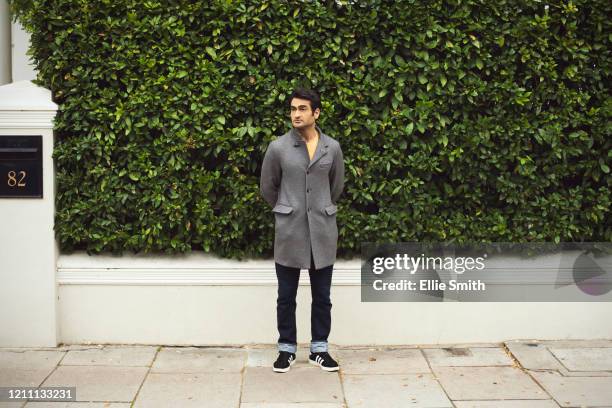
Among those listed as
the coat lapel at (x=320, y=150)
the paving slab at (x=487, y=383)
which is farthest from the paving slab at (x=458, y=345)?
the coat lapel at (x=320, y=150)

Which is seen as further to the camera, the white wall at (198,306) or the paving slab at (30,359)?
the white wall at (198,306)

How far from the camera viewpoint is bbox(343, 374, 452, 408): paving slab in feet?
16.6

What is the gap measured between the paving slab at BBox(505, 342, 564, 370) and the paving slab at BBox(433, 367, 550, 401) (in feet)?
0.52

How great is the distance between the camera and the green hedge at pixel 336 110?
19.3 feet

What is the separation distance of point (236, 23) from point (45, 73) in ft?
4.92

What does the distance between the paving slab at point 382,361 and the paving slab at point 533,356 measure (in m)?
0.72

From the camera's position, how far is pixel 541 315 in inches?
246

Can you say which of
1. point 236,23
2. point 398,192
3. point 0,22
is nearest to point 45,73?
point 236,23

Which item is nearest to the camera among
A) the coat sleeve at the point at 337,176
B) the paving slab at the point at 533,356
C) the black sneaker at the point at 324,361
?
the coat sleeve at the point at 337,176

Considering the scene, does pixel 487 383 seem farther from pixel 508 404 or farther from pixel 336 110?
pixel 336 110

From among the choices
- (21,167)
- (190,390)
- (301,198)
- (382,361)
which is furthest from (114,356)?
(382,361)

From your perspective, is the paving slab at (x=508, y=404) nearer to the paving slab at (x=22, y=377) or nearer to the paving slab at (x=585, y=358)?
the paving slab at (x=585, y=358)

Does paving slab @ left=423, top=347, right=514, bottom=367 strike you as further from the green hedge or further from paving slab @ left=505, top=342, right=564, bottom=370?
the green hedge

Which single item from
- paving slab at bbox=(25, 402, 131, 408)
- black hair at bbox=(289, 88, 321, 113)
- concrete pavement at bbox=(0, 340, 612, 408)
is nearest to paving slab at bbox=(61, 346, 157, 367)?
concrete pavement at bbox=(0, 340, 612, 408)
